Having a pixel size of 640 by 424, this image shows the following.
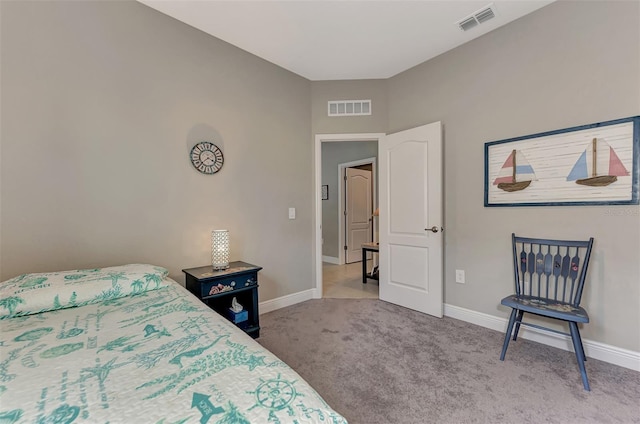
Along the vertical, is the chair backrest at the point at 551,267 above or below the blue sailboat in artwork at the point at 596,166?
below

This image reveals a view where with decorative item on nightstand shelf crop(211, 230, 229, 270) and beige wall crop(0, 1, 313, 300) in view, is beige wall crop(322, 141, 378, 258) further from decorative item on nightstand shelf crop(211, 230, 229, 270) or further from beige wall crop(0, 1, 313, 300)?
decorative item on nightstand shelf crop(211, 230, 229, 270)

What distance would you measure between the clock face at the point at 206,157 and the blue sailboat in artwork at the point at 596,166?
9.46 feet

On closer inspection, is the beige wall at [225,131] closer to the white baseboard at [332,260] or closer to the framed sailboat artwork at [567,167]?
the framed sailboat artwork at [567,167]

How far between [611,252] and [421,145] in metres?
1.70

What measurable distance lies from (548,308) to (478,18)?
7.67ft

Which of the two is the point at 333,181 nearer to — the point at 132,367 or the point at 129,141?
the point at 129,141

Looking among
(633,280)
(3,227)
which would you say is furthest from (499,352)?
(3,227)

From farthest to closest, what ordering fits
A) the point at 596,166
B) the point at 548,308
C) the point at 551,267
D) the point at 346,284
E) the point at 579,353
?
the point at 346,284
the point at 551,267
the point at 596,166
the point at 548,308
the point at 579,353

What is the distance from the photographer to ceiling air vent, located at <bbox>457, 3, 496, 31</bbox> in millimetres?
2257

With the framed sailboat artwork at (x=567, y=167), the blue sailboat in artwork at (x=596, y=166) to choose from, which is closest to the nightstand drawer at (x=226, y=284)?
the framed sailboat artwork at (x=567, y=167)

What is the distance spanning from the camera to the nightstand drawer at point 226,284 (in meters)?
2.10

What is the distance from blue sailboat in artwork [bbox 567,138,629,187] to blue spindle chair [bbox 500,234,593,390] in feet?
1.43

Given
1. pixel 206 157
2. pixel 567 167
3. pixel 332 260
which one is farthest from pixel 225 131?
pixel 332 260

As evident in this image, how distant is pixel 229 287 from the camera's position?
225cm
